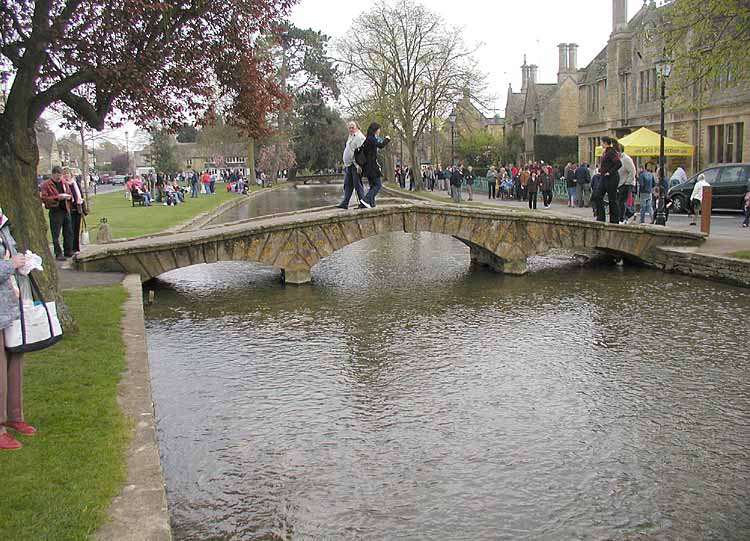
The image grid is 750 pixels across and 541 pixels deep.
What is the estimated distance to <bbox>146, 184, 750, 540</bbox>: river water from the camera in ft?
18.8

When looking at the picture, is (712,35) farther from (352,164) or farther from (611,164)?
(352,164)

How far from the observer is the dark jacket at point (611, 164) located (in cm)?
1664

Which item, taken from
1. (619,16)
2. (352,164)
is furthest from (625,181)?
(619,16)

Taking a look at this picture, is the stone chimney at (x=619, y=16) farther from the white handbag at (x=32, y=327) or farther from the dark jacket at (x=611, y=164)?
the white handbag at (x=32, y=327)

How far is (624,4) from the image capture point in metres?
43.1

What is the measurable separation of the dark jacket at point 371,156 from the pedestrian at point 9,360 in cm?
1036

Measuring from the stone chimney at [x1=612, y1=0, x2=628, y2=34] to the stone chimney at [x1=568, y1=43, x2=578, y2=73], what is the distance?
785 inches

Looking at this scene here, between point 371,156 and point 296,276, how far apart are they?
300cm

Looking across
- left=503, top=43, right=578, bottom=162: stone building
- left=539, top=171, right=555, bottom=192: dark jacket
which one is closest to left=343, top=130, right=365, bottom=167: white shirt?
left=539, top=171, right=555, bottom=192: dark jacket

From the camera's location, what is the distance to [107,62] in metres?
8.40

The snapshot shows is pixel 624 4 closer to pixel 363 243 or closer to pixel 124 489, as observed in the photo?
pixel 363 243

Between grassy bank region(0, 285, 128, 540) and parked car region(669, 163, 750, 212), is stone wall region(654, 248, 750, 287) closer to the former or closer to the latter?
parked car region(669, 163, 750, 212)

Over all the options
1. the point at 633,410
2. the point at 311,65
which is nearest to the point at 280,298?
the point at 633,410

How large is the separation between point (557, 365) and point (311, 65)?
66.4 meters
